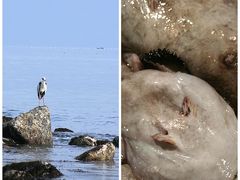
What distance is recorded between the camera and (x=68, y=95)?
4.49 m

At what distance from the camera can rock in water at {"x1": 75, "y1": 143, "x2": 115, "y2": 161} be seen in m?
4.44

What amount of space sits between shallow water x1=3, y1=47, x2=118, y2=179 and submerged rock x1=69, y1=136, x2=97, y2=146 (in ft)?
0.09

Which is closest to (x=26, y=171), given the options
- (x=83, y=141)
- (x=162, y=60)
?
(x=83, y=141)

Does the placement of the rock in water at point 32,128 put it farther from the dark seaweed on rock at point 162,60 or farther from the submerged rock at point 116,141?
the dark seaweed on rock at point 162,60

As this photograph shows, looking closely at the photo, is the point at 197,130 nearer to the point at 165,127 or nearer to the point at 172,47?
the point at 165,127

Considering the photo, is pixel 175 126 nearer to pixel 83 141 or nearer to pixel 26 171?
→ pixel 83 141

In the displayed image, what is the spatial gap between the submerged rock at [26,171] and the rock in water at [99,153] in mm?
190

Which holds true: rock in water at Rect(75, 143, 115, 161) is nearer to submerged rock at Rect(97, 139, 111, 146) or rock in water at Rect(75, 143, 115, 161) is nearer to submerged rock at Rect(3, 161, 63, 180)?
submerged rock at Rect(97, 139, 111, 146)

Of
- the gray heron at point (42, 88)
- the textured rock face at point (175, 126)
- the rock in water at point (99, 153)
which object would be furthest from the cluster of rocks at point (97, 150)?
the gray heron at point (42, 88)

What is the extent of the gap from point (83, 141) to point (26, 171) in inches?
14.0

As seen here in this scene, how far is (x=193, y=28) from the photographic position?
14.7ft

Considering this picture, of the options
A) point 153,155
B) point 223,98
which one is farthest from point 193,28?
point 153,155

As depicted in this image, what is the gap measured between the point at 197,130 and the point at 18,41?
1102 millimetres

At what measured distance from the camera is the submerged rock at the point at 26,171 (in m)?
4.40
